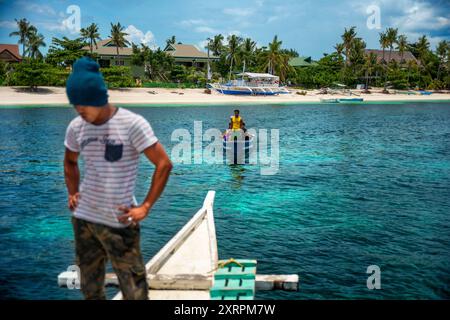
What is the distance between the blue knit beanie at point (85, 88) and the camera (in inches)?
178

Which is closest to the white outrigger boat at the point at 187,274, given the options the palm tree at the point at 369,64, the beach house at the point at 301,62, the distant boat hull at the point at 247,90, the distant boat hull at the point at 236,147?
the distant boat hull at the point at 236,147

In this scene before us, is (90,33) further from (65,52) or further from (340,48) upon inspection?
(340,48)

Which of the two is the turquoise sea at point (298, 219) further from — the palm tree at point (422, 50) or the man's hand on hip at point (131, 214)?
the palm tree at point (422, 50)

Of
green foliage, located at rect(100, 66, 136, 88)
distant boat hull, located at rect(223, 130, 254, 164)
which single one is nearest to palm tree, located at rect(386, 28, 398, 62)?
green foliage, located at rect(100, 66, 136, 88)

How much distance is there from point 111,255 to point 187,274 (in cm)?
250

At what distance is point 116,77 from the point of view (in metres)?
81.9

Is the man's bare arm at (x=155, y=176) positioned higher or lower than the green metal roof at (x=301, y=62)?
lower

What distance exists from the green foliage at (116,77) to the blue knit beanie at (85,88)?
3124 inches

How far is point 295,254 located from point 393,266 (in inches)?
94.3

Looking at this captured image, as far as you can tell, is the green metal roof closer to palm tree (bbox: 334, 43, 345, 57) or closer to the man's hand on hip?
palm tree (bbox: 334, 43, 345, 57)

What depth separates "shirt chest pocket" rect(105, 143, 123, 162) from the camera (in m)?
4.59

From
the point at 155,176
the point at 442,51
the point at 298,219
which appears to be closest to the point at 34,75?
the point at 298,219

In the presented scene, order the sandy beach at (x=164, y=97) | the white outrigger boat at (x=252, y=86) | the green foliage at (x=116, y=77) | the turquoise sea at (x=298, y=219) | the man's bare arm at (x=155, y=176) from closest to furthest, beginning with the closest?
1. the man's bare arm at (x=155, y=176)
2. the turquoise sea at (x=298, y=219)
3. the sandy beach at (x=164, y=97)
4. the green foliage at (x=116, y=77)
5. the white outrigger boat at (x=252, y=86)
